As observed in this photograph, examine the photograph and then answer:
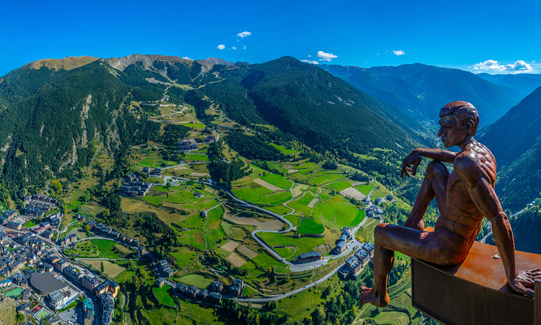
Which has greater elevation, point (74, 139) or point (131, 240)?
point (74, 139)

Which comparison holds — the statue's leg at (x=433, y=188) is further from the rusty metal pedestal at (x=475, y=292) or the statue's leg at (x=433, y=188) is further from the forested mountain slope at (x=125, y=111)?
the forested mountain slope at (x=125, y=111)

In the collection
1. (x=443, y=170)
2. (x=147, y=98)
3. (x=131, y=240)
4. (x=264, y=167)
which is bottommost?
(x=131, y=240)

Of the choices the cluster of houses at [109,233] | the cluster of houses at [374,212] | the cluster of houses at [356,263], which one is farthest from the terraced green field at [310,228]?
the cluster of houses at [109,233]

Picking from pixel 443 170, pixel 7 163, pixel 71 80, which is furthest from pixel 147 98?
pixel 443 170

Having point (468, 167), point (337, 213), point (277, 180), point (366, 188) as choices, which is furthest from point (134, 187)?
point (468, 167)

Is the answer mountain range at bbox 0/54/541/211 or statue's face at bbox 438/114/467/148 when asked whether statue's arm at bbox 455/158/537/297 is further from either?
mountain range at bbox 0/54/541/211

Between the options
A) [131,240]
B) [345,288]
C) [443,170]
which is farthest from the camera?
[131,240]

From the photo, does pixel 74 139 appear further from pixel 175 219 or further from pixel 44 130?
pixel 175 219
